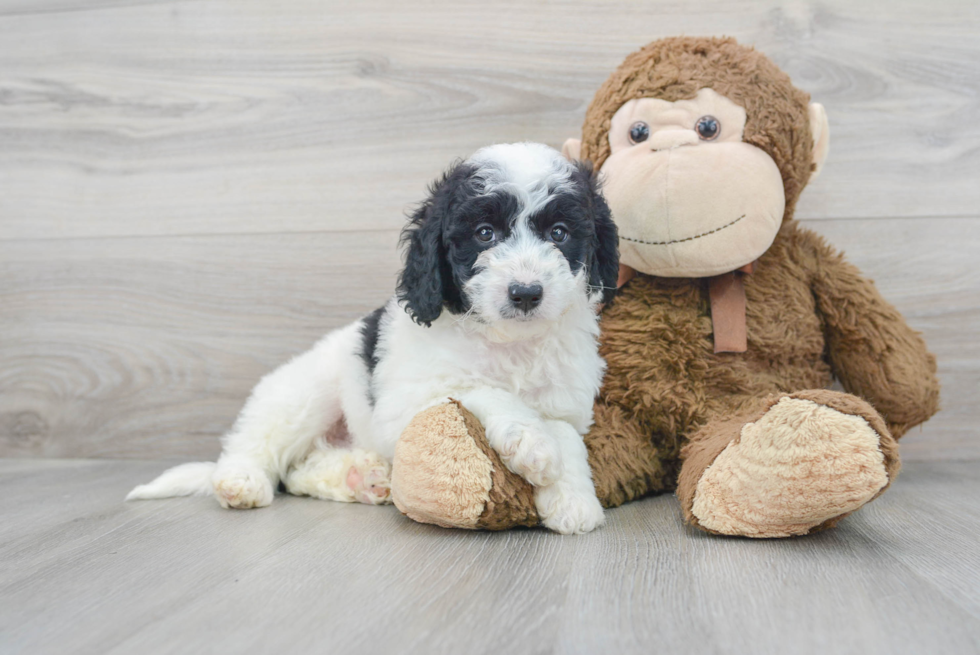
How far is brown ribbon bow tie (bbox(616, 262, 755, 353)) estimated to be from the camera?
5.45ft

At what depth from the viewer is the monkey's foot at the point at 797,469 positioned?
1185mm

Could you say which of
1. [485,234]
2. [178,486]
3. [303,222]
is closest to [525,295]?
[485,234]

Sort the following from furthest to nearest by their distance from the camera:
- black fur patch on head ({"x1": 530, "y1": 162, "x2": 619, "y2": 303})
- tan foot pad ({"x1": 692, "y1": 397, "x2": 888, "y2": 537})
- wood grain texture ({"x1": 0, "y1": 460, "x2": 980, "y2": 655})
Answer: black fur patch on head ({"x1": 530, "y1": 162, "x2": 619, "y2": 303})
tan foot pad ({"x1": 692, "y1": 397, "x2": 888, "y2": 537})
wood grain texture ({"x1": 0, "y1": 460, "x2": 980, "y2": 655})

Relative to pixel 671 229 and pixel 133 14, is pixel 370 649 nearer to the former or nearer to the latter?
pixel 671 229

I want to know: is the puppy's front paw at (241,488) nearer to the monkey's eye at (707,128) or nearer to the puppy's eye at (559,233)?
the puppy's eye at (559,233)

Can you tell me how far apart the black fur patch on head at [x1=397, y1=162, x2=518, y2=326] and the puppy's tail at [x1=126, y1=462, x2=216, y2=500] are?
775 mm

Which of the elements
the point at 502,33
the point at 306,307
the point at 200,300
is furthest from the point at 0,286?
the point at 502,33

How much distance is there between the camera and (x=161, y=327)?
7.73ft

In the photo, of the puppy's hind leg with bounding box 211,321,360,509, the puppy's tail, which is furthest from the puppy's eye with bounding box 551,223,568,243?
the puppy's tail

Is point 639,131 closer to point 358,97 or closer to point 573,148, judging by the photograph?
point 573,148

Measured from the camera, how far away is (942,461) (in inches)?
82.8

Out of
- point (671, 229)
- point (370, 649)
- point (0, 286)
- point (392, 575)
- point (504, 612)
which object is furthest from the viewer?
point (0, 286)

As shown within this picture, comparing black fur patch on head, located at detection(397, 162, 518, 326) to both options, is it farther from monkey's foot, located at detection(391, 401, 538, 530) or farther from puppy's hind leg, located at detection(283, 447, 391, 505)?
puppy's hind leg, located at detection(283, 447, 391, 505)

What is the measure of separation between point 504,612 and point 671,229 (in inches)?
35.9
